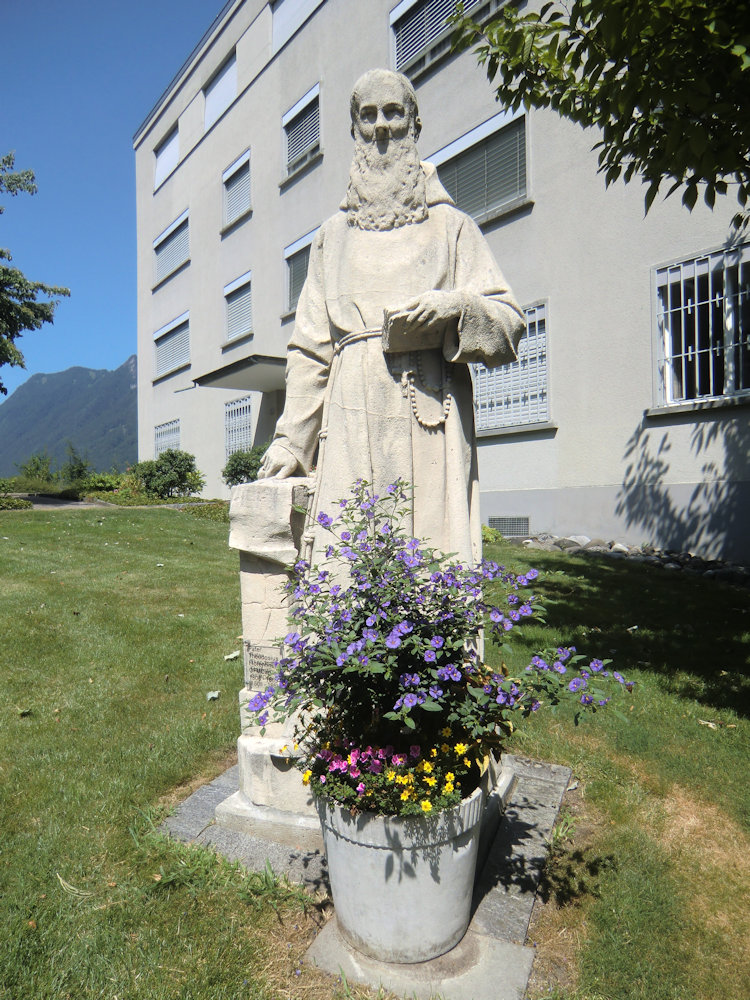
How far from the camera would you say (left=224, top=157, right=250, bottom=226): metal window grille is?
17.0m

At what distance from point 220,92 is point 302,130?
500 cm

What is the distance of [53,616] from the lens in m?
5.69

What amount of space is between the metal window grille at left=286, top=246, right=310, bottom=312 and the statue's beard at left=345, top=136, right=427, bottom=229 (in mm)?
12796

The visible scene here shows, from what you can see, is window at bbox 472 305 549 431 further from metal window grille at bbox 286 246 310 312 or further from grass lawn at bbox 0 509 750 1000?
metal window grille at bbox 286 246 310 312

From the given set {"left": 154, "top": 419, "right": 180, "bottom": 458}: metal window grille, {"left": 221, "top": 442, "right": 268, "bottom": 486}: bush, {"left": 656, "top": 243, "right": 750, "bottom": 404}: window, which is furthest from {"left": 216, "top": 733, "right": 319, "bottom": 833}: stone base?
{"left": 154, "top": 419, "right": 180, "bottom": 458}: metal window grille

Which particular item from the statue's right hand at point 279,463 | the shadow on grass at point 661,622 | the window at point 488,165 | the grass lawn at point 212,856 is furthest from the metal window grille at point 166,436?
the statue's right hand at point 279,463

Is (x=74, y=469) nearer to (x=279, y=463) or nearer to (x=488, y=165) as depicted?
(x=488, y=165)

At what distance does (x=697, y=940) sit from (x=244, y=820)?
1.74m

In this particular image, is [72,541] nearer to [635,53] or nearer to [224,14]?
[635,53]

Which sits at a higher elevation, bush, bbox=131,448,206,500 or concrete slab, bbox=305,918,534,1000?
bush, bbox=131,448,206,500

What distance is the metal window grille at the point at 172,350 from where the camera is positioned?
20.2 m

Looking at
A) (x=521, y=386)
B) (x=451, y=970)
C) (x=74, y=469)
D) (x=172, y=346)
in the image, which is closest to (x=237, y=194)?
(x=172, y=346)

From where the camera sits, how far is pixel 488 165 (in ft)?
33.6

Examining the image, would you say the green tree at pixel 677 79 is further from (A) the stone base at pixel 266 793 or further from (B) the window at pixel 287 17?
(B) the window at pixel 287 17
